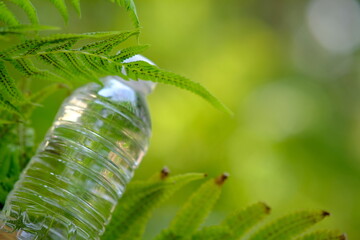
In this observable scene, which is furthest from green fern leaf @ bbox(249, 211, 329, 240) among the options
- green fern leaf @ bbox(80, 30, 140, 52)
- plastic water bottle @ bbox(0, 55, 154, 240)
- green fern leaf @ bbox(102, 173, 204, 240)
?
green fern leaf @ bbox(80, 30, 140, 52)

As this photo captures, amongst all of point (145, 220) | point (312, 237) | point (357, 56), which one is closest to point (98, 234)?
point (145, 220)

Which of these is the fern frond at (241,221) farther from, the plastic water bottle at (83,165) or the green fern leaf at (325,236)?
the plastic water bottle at (83,165)

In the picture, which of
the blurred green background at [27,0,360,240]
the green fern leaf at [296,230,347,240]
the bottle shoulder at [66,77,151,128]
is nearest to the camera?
the green fern leaf at [296,230,347,240]

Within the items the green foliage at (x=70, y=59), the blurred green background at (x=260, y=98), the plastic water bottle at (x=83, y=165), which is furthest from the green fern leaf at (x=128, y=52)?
the blurred green background at (x=260, y=98)

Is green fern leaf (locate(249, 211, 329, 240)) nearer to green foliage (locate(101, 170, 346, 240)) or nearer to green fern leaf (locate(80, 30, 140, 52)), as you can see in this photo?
green foliage (locate(101, 170, 346, 240))

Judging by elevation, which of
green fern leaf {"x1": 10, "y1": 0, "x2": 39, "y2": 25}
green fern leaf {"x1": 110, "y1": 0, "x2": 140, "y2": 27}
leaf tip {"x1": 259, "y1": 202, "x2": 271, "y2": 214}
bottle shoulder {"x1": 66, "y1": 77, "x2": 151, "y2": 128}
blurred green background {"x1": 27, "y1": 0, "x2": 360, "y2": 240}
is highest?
blurred green background {"x1": 27, "y1": 0, "x2": 360, "y2": 240}

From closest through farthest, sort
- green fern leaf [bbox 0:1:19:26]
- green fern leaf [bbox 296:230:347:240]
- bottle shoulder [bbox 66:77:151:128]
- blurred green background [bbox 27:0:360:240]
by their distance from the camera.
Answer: green fern leaf [bbox 0:1:19:26] → green fern leaf [bbox 296:230:347:240] → bottle shoulder [bbox 66:77:151:128] → blurred green background [bbox 27:0:360:240]

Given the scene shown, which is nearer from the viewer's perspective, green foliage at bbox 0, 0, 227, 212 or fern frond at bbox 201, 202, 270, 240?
green foliage at bbox 0, 0, 227, 212

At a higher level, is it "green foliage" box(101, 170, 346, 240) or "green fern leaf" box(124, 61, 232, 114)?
"green fern leaf" box(124, 61, 232, 114)
